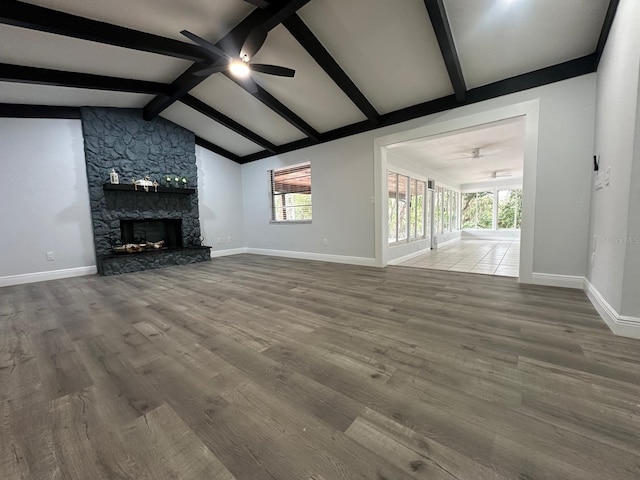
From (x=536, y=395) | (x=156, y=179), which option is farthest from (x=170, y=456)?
(x=156, y=179)

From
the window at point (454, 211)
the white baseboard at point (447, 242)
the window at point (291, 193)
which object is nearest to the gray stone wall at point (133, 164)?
the window at point (291, 193)

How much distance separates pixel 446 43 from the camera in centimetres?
277

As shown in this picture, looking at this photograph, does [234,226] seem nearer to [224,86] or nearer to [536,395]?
[224,86]

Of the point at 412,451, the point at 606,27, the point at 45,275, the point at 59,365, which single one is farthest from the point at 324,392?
the point at 45,275

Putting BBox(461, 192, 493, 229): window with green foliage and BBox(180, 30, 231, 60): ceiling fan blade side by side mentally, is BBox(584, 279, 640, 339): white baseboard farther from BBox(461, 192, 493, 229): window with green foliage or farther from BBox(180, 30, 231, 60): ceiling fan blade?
BBox(461, 192, 493, 229): window with green foliage

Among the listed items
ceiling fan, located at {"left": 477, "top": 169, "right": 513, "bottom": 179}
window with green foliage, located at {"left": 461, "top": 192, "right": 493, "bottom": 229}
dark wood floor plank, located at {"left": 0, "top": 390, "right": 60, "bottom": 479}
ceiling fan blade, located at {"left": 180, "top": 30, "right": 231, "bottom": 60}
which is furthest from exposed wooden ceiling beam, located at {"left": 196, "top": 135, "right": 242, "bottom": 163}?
A: window with green foliage, located at {"left": 461, "top": 192, "right": 493, "bottom": 229}

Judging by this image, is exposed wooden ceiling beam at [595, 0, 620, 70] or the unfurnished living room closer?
the unfurnished living room

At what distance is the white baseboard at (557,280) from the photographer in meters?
3.08

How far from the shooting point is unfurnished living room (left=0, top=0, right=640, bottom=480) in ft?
3.71

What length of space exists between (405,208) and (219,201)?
4.87m

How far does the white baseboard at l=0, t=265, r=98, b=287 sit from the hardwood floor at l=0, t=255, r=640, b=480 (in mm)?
2226

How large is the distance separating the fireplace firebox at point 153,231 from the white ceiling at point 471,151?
5194 millimetres

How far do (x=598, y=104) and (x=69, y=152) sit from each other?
7.94m

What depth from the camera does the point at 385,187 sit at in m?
4.71
